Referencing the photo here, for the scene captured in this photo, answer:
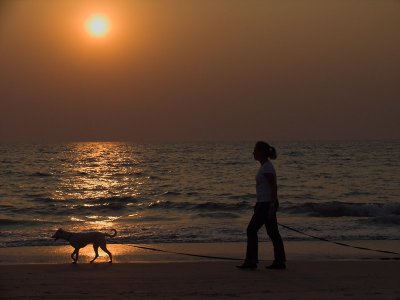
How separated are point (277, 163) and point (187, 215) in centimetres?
2963

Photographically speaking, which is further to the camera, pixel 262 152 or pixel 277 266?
pixel 277 266

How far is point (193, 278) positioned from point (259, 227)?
1.09 metres

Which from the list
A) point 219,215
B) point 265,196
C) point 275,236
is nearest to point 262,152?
point 265,196

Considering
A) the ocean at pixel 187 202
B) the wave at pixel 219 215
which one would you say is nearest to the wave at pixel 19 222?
the ocean at pixel 187 202

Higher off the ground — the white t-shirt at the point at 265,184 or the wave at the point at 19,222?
the white t-shirt at the point at 265,184

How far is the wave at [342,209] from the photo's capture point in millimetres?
22500

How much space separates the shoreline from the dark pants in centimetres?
141

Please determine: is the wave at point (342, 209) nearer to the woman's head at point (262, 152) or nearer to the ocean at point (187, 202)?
the ocean at point (187, 202)

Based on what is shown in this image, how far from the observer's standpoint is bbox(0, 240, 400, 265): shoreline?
10.6 m

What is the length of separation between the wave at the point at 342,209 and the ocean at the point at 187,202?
0.04 m

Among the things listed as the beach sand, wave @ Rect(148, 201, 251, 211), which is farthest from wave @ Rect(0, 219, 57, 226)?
the beach sand

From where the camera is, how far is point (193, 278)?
8367 millimetres

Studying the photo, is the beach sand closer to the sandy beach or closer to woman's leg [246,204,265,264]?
the sandy beach

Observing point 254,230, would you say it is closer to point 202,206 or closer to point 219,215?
point 219,215
